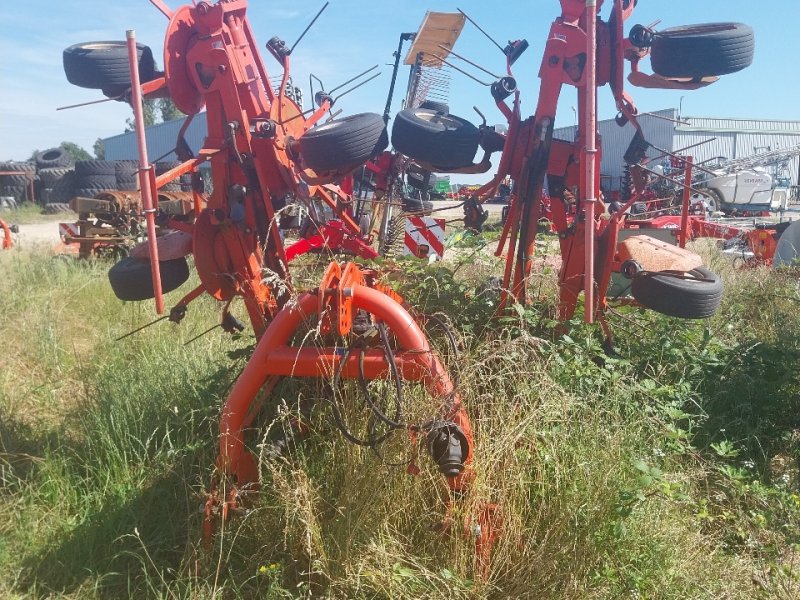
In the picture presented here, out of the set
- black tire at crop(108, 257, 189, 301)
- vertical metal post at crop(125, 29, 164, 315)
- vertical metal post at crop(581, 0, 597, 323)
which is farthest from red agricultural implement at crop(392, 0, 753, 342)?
black tire at crop(108, 257, 189, 301)

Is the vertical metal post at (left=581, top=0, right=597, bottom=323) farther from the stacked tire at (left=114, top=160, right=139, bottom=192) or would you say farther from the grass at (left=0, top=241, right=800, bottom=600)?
the stacked tire at (left=114, top=160, right=139, bottom=192)

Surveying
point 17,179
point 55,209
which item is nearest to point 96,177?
point 55,209

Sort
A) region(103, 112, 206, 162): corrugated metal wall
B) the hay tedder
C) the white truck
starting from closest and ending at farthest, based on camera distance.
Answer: the hay tedder → the white truck → region(103, 112, 206, 162): corrugated metal wall

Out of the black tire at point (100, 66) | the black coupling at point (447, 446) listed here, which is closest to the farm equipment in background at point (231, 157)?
the black tire at point (100, 66)

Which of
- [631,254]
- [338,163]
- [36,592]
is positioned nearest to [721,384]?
[631,254]

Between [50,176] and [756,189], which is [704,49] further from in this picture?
[50,176]

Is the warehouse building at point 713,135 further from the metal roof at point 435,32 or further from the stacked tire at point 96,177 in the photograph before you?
the metal roof at point 435,32

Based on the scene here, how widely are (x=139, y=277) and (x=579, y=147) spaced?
Answer: 2563mm

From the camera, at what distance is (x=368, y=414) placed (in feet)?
9.89

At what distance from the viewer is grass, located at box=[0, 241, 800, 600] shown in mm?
2680

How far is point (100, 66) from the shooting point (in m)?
3.99

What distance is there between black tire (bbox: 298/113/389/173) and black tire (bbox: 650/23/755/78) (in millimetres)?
1580

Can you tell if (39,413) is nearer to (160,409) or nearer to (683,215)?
(160,409)

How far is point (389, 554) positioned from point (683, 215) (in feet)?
9.93
